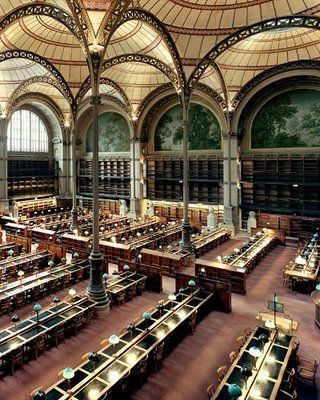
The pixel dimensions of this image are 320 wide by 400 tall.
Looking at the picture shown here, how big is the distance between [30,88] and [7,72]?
344 cm

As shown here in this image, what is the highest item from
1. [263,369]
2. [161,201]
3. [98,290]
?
[161,201]

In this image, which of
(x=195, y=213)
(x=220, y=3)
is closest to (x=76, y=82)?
(x=220, y=3)

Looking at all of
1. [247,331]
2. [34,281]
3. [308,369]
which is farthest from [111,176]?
[308,369]

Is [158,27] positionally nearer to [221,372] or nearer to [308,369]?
[221,372]

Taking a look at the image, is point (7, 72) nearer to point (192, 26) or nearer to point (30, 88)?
point (30, 88)

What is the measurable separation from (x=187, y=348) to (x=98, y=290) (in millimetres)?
4037

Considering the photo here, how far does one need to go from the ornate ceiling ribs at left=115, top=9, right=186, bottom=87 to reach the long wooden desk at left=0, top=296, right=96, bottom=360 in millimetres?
10528

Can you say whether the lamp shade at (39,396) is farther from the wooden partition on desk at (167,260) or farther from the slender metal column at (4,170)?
the slender metal column at (4,170)

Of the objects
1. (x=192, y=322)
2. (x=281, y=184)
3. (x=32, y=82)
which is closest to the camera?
(x=192, y=322)

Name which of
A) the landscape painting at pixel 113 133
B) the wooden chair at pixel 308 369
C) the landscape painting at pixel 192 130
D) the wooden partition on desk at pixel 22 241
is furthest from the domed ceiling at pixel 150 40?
the wooden chair at pixel 308 369

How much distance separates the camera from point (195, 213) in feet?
94.1

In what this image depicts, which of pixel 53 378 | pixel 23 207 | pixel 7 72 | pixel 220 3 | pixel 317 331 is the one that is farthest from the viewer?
pixel 23 207

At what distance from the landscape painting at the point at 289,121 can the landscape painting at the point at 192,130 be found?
11.6ft

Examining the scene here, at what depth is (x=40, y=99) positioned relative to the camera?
30.9 m
